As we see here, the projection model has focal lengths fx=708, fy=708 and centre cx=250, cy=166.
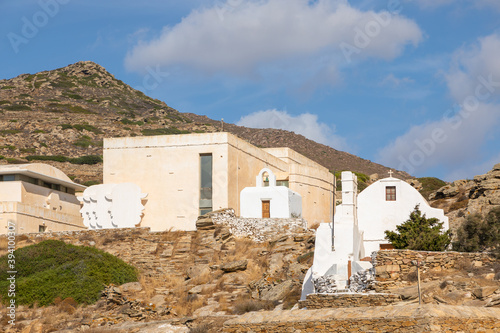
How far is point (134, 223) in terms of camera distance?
39875 mm

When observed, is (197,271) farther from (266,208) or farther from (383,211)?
(383,211)

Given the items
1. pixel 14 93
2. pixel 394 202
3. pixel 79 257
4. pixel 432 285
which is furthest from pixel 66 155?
pixel 432 285

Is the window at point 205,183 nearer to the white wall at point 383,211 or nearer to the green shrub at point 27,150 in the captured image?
the white wall at point 383,211

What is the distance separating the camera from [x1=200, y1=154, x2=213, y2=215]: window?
129ft

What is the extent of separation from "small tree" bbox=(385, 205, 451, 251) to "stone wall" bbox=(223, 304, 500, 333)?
6.26 metres

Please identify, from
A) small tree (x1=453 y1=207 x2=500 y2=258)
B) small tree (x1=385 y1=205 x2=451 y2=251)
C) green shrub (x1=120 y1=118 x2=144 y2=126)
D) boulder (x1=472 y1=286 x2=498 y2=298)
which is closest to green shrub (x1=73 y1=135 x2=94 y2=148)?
green shrub (x1=120 y1=118 x2=144 y2=126)

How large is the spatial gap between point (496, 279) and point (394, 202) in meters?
9.70

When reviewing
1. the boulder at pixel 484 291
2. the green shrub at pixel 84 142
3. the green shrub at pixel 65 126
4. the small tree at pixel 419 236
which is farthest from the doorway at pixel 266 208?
the green shrub at pixel 65 126

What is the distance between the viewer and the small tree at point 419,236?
83.8 ft

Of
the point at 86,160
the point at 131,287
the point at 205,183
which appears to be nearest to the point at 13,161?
the point at 86,160

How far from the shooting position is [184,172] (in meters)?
40.3

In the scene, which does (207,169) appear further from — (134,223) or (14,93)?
(14,93)

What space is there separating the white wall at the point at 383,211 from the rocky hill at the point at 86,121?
43.1 meters

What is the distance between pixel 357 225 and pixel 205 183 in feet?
48.1
